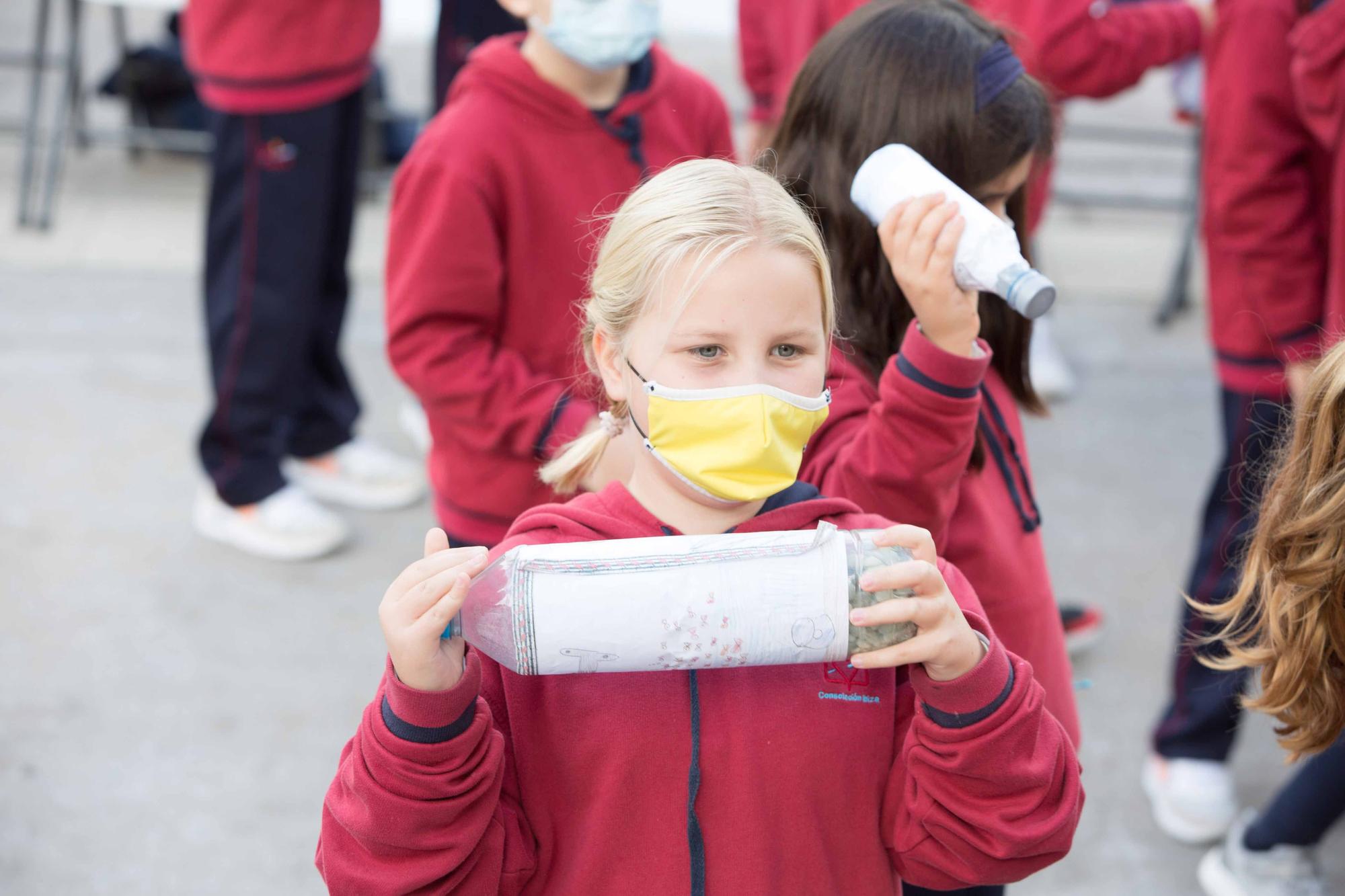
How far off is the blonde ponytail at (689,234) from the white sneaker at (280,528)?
247cm

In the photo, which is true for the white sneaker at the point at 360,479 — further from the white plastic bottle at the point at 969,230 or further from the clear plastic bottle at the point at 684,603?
the clear plastic bottle at the point at 684,603

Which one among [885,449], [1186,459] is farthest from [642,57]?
[1186,459]

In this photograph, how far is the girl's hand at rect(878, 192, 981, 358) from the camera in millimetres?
1495

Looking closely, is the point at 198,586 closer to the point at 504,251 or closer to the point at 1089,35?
the point at 504,251

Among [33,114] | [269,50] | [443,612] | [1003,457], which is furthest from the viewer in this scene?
[33,114]

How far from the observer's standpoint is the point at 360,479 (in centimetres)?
409

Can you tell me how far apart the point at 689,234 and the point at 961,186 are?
1.74ft

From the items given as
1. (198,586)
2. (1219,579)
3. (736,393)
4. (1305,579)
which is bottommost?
(198,586)

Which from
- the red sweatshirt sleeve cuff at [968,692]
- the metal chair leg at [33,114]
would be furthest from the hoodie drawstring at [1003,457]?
the metal chair leg at [33,114]

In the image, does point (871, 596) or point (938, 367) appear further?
point (938, 367)

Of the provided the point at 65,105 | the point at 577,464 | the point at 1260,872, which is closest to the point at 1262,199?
the point at 1260,872

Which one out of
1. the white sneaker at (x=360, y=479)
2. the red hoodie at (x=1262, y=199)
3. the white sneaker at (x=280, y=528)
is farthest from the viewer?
the white sneaker at (x=360, y=479)

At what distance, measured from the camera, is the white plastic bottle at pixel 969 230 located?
1433 millimetres

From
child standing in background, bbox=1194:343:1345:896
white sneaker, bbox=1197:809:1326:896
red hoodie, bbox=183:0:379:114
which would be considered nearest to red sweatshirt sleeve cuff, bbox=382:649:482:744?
child standing in background, bbox=1194:343:1345:896
